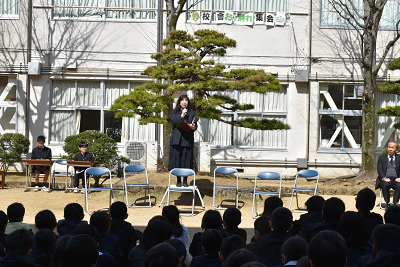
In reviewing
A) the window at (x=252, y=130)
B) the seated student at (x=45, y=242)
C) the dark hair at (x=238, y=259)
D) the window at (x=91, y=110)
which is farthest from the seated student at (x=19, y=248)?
the window at (x=252, y=130)

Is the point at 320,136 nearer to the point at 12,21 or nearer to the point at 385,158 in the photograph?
the point at 385,158

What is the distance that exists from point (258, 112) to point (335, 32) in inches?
128

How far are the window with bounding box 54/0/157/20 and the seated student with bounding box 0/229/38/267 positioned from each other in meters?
11.9

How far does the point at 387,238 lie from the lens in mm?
3186

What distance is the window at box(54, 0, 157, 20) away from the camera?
14.5 metres

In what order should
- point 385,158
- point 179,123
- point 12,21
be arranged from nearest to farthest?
point 179,123 < point 385,158 < point 12,21

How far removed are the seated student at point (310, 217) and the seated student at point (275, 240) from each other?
0.80 meters

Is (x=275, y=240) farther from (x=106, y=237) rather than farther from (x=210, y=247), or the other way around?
(x=106, y=237)

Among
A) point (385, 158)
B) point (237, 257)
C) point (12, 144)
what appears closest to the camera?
point (237, 257)

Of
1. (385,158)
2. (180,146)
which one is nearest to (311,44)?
(385,158)

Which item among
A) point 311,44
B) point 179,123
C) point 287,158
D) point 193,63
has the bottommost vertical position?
point 287,158

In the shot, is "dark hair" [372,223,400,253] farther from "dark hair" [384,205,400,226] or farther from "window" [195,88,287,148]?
"window" [195,88,287,148]

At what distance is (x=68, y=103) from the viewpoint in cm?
1457

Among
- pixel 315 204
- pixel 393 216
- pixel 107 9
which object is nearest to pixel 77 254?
pixel 393 216
